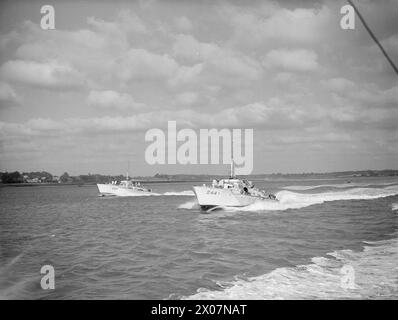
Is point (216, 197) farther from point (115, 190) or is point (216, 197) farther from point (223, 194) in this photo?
point (115, 190)

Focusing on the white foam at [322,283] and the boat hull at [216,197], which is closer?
the white foam at [322,283]

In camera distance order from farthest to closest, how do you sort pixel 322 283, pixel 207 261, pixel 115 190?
1. pixel 115 190
2. pixel 207 261
3. pixel 322 283

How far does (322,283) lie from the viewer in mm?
10172

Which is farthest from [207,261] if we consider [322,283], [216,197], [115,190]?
[115,190]

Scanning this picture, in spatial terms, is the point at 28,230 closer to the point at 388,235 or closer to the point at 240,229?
the point at 240,229

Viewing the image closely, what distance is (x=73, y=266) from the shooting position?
13.3m

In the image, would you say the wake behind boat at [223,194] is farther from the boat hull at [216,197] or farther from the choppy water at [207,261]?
the choppy water at [207,261]

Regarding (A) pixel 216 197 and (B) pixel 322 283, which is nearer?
(B) pixel 322 283

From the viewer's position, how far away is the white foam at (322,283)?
921cm


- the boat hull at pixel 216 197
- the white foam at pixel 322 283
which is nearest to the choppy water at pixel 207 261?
the white foam at pixel 322 283

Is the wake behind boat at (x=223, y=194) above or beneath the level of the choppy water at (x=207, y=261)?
above

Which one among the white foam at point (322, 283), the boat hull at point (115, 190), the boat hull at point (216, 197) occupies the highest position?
the boat hull at point (216, 197)
